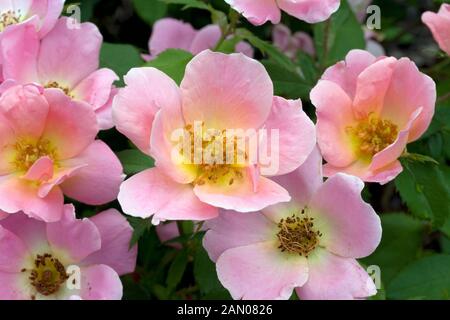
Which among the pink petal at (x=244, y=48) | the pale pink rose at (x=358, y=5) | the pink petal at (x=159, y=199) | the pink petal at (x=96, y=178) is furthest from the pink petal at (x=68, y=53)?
the pale pink rose at (x=358, y=5)

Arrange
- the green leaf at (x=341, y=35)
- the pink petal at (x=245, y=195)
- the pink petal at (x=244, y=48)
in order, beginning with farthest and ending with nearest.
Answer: the green leaf at (x=341, y=35), the pink petal at (x=244, y=48), the pink petal at (x=245, y=195)

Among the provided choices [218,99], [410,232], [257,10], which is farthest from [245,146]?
[410,232]

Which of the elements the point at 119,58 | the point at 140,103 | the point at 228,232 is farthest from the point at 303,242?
the point at 119,58

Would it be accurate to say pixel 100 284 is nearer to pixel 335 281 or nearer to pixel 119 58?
pixel 335 281

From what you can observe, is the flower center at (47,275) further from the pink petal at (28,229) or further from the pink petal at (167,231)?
the pink petal at (167,231)

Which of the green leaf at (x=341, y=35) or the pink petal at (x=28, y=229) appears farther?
the green leaf at (x=341, y=35)
